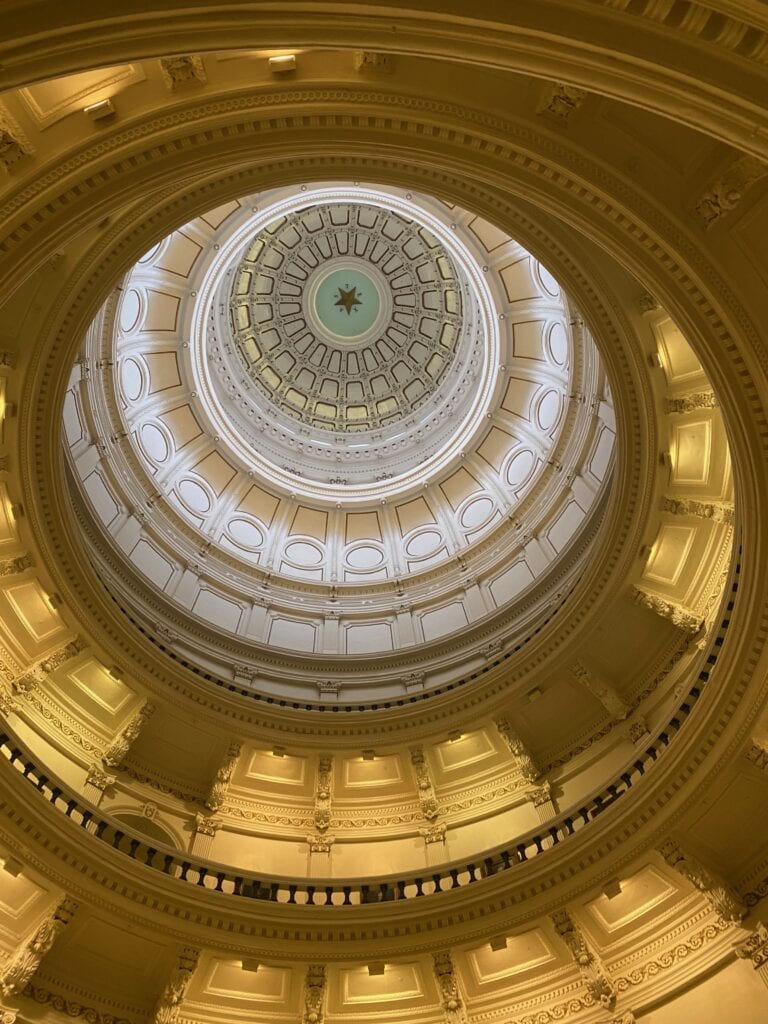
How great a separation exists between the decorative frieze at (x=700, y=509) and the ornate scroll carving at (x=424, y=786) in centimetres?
831

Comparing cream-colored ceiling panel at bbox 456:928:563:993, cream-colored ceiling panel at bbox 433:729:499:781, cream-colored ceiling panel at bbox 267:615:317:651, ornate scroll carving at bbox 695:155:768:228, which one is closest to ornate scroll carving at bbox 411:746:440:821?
cream-colored ceiling panel at bbox 433:729:499:781

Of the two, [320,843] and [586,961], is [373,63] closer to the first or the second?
[586,961]

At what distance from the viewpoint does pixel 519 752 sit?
57.3 ft

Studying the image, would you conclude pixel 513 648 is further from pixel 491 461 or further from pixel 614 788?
pixel 491 461

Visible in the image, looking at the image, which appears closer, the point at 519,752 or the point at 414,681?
the point at 519,752

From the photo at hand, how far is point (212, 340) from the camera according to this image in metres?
27.1

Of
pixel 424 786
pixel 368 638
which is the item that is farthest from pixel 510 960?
pixel 368 638

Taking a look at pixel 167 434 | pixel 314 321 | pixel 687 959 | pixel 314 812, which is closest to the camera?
pixel 687 959

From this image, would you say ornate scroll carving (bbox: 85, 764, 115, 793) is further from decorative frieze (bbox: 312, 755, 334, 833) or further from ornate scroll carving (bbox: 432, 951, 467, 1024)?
ornate scroll carving (bbox: 432, 951, 467, 1024)

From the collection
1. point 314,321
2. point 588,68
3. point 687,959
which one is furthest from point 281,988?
point 314,321

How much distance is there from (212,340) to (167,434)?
4422mm

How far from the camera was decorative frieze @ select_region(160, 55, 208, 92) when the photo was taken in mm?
8000

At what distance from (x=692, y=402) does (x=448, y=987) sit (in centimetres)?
1165

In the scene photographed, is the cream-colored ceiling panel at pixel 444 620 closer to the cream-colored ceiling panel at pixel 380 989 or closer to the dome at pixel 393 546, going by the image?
the dome at pixel 393 546
